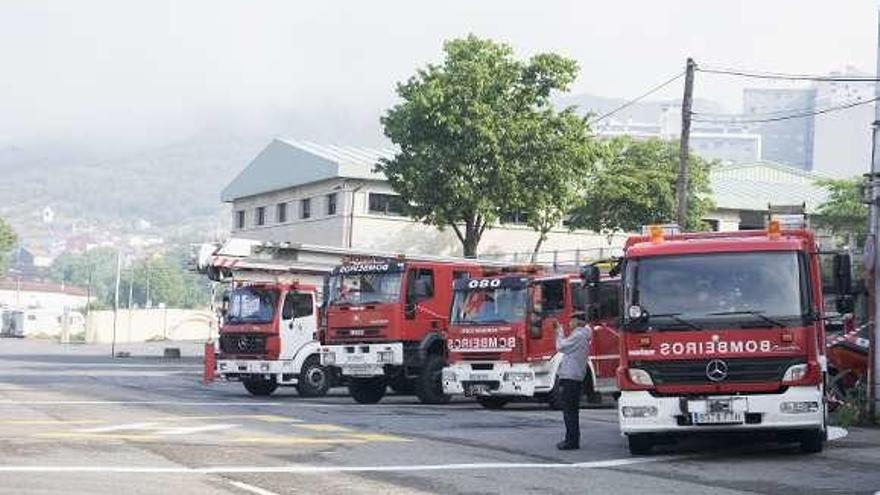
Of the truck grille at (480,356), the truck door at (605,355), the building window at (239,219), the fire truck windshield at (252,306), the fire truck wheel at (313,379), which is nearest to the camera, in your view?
the truck door at (605,355)

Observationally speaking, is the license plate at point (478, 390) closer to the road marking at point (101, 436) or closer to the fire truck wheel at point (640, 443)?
the road marking at point (101, 436)

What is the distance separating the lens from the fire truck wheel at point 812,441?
14453mm

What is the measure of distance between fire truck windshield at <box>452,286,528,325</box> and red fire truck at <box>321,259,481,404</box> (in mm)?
1624

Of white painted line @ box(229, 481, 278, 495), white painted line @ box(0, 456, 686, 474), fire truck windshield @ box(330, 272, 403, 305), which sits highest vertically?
fire truck windshield @ box(330, 272, 403, 305)

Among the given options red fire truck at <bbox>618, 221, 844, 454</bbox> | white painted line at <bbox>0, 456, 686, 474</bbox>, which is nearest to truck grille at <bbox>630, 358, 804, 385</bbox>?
red fire truck at <bbox>618, 221, 844, 454</bbox>

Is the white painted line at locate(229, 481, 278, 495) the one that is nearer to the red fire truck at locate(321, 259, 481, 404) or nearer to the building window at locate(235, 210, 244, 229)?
the red fire truck at locate(321, 259, 481, 404)

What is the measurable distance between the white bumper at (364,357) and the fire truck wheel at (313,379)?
254 cm

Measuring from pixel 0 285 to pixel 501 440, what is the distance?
174 meters

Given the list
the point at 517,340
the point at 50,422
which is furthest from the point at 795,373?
the point at 50,422

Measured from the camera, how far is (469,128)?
37.6 metres

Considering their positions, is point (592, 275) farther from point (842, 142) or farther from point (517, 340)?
point (842, 142)

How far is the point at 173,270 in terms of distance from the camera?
631ft

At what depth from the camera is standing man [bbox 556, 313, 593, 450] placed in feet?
50.6

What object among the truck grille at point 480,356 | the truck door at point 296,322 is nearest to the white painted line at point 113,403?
the truck door at point 296,322
